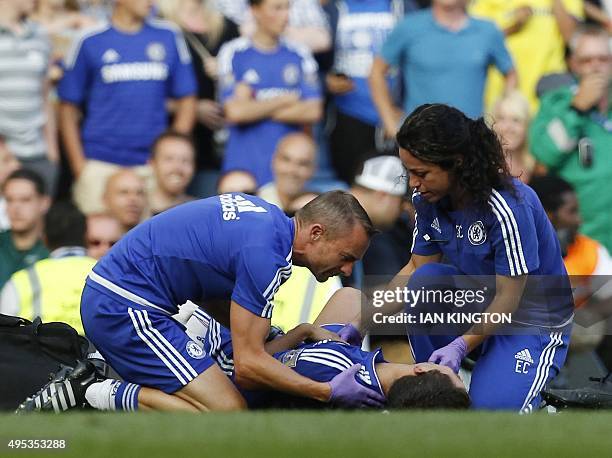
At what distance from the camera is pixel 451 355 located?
6336 mm

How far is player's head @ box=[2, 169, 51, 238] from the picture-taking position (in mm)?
9422

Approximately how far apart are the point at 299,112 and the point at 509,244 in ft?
13.6

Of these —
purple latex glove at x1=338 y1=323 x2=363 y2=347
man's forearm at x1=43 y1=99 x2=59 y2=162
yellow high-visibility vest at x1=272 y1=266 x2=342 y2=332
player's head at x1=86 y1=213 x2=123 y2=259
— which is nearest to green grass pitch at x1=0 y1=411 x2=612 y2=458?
purple latex glove at x1=338 y1=323 x2=363 y2=347

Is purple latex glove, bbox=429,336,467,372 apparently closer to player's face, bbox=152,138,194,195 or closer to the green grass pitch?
the green grass pitch

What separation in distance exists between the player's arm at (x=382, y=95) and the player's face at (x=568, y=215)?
164 cm

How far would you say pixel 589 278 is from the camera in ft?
28.1

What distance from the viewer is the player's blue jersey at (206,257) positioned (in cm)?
598

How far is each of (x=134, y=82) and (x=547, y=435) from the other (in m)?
5.85

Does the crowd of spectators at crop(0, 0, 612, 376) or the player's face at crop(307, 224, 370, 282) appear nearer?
the player's face at crop(307, 224, 370, 282)

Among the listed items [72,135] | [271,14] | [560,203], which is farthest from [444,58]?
[72,135]

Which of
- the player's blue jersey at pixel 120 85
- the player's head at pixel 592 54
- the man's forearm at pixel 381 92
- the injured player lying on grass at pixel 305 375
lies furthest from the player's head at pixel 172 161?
the injured player lying on grass at pixel 305 375

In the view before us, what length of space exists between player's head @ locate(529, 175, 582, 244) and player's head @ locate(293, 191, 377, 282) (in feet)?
9.73

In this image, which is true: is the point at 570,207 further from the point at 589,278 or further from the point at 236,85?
the point at 236,85

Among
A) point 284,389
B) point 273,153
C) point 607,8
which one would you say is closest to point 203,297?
point 284,389
